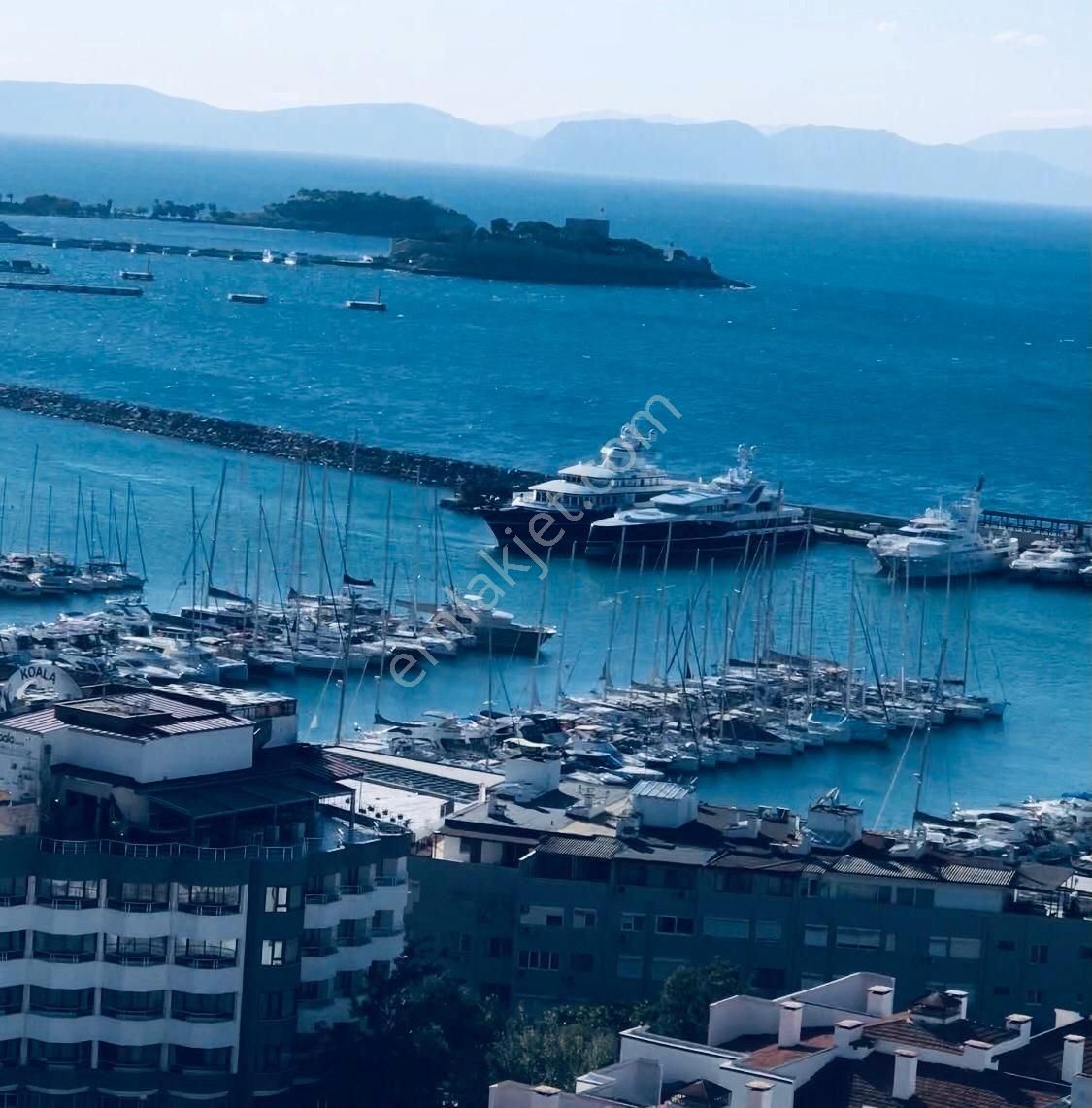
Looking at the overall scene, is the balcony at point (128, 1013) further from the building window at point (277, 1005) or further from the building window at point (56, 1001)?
the building window at point (277, 1005)

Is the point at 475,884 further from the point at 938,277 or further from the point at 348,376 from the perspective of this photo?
the point at 938,277

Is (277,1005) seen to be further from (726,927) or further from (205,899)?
(726,927)

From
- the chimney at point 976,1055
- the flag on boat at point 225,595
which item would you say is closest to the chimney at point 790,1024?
the chimney at point 976,1055

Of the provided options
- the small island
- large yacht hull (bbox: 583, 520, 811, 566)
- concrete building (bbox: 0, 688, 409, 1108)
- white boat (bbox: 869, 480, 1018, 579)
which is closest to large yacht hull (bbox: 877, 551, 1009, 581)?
white boat (bbox: 869, 480, 1018, 579)

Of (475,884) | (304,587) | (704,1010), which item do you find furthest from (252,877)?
(304,587)

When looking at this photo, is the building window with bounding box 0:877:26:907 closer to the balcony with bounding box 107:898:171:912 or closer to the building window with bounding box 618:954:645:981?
the balcony with bounding box 107:898:171:912

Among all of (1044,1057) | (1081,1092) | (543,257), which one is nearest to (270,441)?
(1044,1057)
